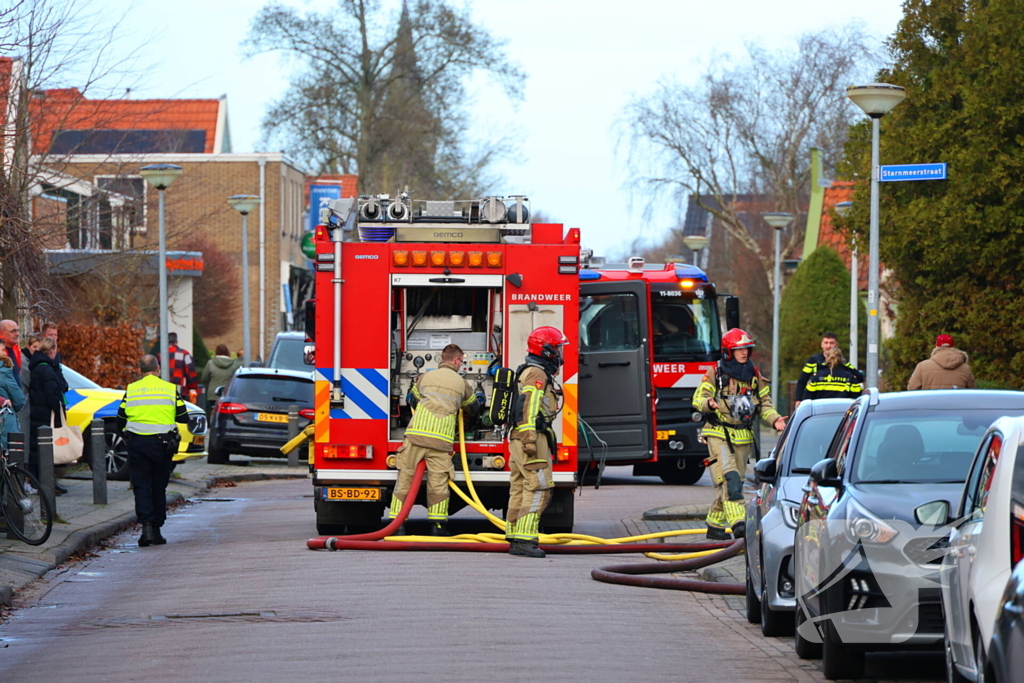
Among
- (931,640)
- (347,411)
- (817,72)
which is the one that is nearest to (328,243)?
(347,411)

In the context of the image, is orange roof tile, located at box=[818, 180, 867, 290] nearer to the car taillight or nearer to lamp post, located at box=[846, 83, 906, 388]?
lamp post, located at box=[846, 83, 906, 388]

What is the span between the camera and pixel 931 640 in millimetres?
7715

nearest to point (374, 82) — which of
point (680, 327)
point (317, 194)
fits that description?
point (317, 194)

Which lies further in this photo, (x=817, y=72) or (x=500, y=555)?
(x=817, y=72)

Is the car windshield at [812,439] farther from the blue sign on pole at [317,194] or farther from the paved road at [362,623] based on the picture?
the blue sign on pole at [317,194]

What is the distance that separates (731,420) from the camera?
572 inches

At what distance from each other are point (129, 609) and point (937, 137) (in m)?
15.2

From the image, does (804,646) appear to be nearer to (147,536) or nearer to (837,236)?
(147,536)

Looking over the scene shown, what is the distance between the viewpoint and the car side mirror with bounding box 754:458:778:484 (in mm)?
10086

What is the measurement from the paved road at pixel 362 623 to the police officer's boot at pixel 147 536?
182mm

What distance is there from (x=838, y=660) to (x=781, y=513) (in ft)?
5.83

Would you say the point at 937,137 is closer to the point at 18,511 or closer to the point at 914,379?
the point at 914,379

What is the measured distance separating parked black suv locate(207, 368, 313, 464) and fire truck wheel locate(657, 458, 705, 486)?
5.56 m

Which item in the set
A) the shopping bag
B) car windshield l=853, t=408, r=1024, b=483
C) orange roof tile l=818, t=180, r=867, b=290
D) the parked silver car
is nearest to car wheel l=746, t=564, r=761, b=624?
the parked silver car
